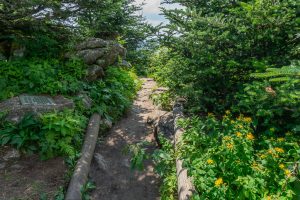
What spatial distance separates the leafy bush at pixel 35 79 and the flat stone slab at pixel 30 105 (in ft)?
1.22

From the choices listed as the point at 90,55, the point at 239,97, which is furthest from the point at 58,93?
the point at 239,97

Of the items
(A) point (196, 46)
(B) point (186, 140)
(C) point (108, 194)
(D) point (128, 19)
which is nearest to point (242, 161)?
(B) point (186, 140)

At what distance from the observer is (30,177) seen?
17.3 feet

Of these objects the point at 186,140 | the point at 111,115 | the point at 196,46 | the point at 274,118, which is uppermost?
the point at 196,46

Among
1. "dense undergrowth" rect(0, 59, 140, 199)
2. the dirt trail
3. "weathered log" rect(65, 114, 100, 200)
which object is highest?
"dense undergrowth" rect(0, 59, 140, 199)

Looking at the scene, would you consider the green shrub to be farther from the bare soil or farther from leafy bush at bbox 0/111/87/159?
the bare soil

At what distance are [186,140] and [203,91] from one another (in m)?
2.09

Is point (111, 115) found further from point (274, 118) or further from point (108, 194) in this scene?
point (274, 118)

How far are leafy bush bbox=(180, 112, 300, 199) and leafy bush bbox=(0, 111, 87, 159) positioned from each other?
262 cm

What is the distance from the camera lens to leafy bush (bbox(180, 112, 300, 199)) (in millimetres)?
3658

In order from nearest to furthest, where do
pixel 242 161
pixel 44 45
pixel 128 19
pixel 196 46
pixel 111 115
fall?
1. pixel 242 161
2. pixel 196 46
3. pixel 111 115
4. pixel 44 45
5. pixel 128 19

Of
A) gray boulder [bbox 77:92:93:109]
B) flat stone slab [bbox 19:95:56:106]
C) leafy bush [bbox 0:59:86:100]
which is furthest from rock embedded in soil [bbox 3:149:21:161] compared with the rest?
gray boulder [bbox 77:92:93:109]

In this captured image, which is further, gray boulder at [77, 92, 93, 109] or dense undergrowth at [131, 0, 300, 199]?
gray boulder at [77, 92, 93, 109]

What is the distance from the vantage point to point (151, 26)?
7.21 meters
